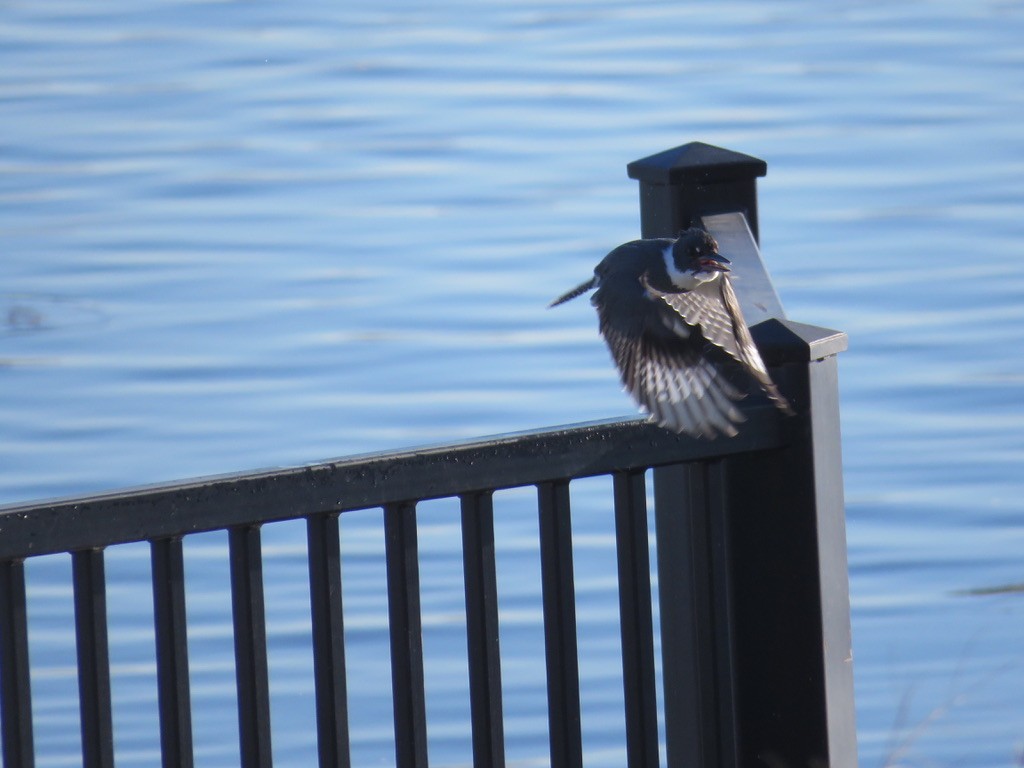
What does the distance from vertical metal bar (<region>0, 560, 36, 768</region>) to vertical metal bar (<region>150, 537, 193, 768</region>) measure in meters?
0.15

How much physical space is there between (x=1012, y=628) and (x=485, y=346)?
2585 mm

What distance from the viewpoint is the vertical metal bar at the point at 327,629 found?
2.18m

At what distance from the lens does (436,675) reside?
4801mm

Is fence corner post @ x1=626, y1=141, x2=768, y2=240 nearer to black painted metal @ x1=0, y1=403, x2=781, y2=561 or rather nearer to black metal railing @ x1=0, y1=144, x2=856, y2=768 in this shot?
black metal railing @ x1=0, y1=144, x2=856, y2=768

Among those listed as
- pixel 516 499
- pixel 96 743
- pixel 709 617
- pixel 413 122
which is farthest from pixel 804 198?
pixel 96 743

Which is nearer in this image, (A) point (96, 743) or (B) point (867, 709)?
(A) point (96, 743)

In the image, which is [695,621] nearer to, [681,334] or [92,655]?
[681,334]

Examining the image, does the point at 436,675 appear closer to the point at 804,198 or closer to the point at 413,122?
the point at 804,198

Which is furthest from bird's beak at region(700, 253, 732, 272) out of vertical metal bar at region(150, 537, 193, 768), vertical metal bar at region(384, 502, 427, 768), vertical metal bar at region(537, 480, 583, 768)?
vertical metal bar at region(150, 537, 193, 768)

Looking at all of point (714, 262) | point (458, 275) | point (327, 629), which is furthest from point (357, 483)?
point (458, 275)

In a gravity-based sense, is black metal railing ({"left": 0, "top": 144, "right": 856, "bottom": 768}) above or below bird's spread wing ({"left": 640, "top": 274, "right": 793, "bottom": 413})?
below

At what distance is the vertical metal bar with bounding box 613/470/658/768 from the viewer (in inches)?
94.0

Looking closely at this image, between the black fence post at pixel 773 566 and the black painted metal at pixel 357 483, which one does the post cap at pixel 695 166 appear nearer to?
the black fence post at pixel 773 566

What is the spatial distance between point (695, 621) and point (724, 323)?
15.6 inches
